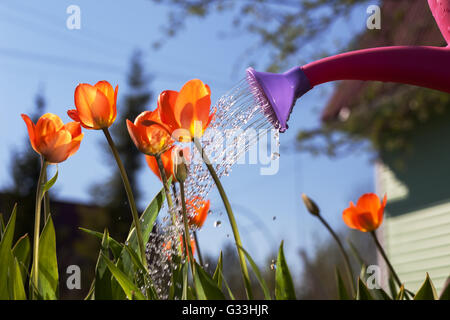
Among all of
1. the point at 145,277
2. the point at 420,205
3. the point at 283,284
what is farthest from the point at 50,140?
the point at 420,205

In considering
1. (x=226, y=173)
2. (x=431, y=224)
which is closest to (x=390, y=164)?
(x=431, y=224)

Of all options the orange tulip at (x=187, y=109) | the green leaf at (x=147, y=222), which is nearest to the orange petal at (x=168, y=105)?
the orange tulip at (x=187, y=109)

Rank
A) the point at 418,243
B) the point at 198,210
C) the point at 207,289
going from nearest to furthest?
the point at 207,289
the point at 198,210
the point at 418,243

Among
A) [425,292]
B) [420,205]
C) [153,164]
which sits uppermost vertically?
[420,205]

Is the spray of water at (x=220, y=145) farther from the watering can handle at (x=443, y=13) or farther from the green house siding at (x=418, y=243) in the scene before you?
the green house siding at (x=418, y=243)

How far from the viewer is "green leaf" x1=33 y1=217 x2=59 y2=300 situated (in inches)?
27.0

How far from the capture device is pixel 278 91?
2.05 ft

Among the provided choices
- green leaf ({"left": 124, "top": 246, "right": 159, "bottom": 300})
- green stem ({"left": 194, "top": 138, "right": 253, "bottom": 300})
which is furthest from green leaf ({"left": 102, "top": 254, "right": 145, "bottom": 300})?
green stem ({"left": 194, "top": 138, "right": 253, "bottom": 300})

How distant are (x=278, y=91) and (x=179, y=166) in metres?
0.16

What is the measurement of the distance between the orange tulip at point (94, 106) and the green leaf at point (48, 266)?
163 mm

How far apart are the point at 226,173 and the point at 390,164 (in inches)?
227

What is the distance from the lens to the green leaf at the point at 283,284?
2.23 feet

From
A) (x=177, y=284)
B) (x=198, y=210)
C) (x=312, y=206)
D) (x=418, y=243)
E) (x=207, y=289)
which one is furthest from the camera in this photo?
(x=418, y=243)

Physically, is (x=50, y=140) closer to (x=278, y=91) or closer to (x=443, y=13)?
(x=278, y=91)
